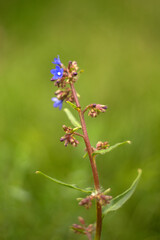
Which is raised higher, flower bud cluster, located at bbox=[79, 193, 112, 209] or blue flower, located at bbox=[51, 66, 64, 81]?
blue flower, located at bbox=[51, 66, 64, 81]

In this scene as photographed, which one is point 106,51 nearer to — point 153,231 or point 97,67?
point 97,67

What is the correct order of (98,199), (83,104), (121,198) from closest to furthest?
1. (98,199)
2. (121,198)
3. (83,104)

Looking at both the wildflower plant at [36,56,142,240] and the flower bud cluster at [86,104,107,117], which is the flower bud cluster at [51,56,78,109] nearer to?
the wildflower plant at [36,56,142,240]

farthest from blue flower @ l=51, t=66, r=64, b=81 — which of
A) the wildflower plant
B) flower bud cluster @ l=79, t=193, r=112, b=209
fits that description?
flower bud cluster @ l=79, t=193, r=112, b=209

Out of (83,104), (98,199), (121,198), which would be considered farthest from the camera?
(83,104)

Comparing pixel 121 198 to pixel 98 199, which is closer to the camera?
pixel 98 199

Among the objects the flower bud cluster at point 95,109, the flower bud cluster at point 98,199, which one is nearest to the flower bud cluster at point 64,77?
the flower bud cluster at point 95,109

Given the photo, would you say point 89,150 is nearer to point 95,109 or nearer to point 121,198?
point 95,109

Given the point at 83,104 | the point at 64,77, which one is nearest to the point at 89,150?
the point at 64,77

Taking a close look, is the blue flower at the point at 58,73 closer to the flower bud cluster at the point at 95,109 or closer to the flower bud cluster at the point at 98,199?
the flower bud cluster at the point at 95,109
